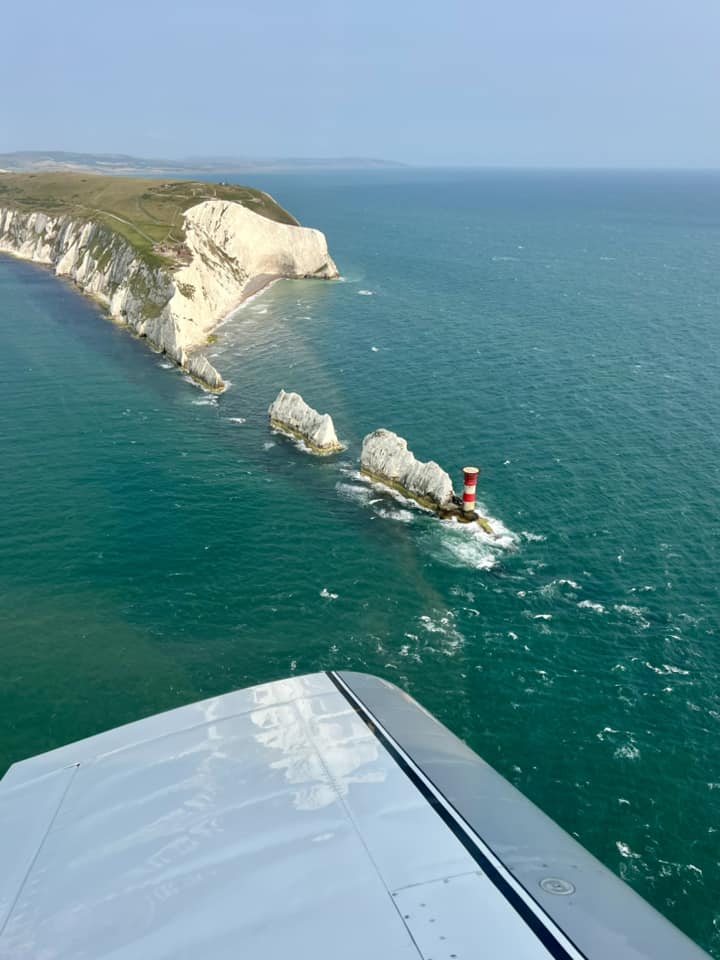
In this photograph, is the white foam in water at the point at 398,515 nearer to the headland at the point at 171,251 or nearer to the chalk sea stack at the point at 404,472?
the chalk sea stack at the point at 404,472

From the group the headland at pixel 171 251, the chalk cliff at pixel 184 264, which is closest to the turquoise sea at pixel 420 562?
the chalk cliff at pixel 184 264

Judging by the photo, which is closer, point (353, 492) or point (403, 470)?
point (353, 492)

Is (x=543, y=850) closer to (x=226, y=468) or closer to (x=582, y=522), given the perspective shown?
(x=582, y=522)

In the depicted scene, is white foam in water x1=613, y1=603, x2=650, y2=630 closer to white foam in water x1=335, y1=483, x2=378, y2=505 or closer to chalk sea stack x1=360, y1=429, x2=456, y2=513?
chalk sea stack x1=360, y1=429, x2=456, y2=513

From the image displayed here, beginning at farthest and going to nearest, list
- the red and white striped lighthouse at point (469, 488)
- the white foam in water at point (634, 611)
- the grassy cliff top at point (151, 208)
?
1. the grassy cliff top at point (151, 208)
2. the red and white striped lighthouse at point (469, 488)
3. the white foam in water at point (634, 611)

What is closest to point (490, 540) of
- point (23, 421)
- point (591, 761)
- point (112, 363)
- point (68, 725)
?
point (591, 761)

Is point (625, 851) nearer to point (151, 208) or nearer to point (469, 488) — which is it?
point (469, 488)

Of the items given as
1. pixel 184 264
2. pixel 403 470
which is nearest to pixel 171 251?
pixel 184 264

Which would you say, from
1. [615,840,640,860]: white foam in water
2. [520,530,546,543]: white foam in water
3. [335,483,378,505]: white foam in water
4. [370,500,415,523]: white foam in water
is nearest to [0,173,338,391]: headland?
[335,483,378,505]: white foam in water
